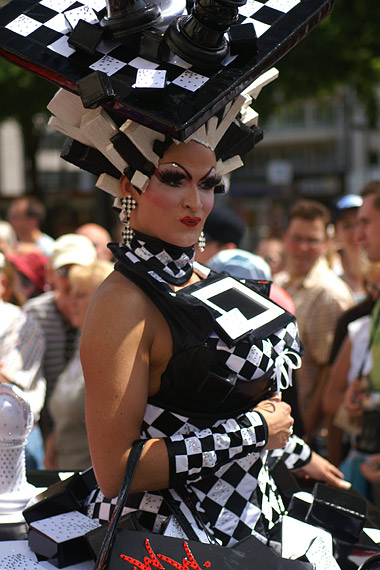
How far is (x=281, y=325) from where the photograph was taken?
219cm

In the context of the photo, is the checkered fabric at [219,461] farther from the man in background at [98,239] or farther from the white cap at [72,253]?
→ the man in background at [98,239]

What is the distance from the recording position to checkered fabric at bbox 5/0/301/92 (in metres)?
1.99

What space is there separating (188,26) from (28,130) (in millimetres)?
15807

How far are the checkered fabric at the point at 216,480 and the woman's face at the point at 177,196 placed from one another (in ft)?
1.67

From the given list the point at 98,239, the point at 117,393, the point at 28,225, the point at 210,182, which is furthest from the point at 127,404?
the point at 28,225

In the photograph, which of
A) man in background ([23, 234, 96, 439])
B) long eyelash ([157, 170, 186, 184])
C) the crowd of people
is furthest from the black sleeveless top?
man in background ([23, 234, 96, 439])

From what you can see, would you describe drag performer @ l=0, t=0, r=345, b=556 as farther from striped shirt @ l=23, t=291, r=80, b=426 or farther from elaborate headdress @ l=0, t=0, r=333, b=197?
striped shirt @ l=23, t=291, r=80, b=426

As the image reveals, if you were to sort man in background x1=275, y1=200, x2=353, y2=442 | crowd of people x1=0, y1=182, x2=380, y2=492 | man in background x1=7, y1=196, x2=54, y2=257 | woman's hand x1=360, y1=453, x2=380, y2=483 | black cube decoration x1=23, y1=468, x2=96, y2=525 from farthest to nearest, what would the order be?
man in background x1=7, y1=196, x2=54, y2=257 → man in background x1=275, y1=200, x2=353, y2=442 → crowd of people x1=0, y1=182, x2=380, y2=492 → woman's hand x1=360, y1=453, x2=380, y2=483 → black cube decoration x1=23, y1=468, x2=96, y2=525

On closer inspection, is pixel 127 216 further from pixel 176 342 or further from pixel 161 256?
pixel 176 342

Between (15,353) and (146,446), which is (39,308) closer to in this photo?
(15,353)

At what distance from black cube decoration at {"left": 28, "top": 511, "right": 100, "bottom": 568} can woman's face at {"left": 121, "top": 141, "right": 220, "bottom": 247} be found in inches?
34.1

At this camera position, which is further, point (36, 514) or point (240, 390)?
point (36, 514)

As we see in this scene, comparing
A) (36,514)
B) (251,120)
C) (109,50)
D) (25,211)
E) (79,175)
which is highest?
(109,50)

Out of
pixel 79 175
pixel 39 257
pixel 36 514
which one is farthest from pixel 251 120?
pixel 79 175
